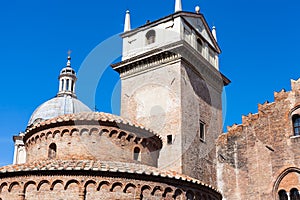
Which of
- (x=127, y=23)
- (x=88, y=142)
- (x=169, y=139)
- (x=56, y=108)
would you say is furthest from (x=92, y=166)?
(x=56, y=108)

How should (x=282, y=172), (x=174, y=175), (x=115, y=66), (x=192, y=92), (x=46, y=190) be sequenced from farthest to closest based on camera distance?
(x=115, y=66), (x=192, y=92), (x=282, y=172), (x=174, y=175), (x=46, y=190)

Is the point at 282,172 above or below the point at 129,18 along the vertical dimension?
below

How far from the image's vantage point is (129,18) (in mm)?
25656

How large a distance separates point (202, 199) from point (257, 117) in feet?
35.3

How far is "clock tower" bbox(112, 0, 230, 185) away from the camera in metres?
21.2

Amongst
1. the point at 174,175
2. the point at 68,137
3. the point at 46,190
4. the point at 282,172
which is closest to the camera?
the point at 46,190

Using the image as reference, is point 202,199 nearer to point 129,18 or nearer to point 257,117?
point 257,117

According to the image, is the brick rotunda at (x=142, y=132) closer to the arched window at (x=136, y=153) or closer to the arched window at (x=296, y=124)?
the arched window at (x=136, y=153)

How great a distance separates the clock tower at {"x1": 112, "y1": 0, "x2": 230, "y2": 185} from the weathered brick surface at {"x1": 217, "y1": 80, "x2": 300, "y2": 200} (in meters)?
0.99

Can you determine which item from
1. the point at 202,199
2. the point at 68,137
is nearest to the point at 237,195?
the point at 202,199

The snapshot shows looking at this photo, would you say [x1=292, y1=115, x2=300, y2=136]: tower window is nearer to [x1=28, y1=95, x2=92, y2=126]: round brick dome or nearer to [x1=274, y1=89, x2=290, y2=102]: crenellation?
[x1=274, y1=89, x2=290, y2=102]: crenellation

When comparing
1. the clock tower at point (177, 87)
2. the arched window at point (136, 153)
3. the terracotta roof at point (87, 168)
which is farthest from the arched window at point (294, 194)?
the terracotta roof at point (87, 168)

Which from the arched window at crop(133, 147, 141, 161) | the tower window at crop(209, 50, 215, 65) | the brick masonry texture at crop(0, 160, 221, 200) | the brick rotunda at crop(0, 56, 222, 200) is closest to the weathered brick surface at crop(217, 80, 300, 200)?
the tower window at crop(209, 50, 215, 65)

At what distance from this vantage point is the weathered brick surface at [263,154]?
21094mm
